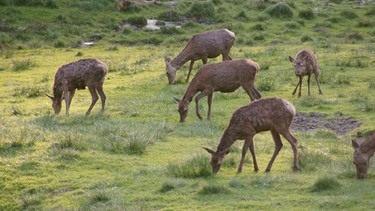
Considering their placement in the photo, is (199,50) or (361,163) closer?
(361,163)

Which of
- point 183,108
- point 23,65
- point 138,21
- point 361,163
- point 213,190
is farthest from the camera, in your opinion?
point 138,21

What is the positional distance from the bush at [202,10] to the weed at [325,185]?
29510 millimetres

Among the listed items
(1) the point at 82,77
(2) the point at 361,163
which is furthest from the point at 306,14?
(2) the point at 361,163

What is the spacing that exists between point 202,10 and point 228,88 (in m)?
23.1

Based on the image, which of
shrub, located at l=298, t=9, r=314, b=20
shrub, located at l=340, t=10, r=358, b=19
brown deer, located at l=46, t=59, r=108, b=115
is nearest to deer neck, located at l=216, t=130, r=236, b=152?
brown deer, located at l=46, t=59, r=108, b=115

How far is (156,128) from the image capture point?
16.8 metres

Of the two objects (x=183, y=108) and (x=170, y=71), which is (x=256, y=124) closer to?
(x=183, y=108)

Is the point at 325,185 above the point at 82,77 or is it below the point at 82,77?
above

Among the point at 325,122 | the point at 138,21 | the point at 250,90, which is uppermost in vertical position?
the point at 250,90

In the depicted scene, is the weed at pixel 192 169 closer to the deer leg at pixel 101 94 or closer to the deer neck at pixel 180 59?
the deer leg at pixel 101 94

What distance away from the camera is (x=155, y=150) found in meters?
15.1

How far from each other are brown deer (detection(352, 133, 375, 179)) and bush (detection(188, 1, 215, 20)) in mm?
28542

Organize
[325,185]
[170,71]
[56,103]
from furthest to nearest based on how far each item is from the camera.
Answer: [170,71], [56,103], [325,185]

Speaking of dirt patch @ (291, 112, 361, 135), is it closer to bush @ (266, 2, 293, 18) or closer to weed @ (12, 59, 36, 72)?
weed @ (12, 59, 36, 72)
